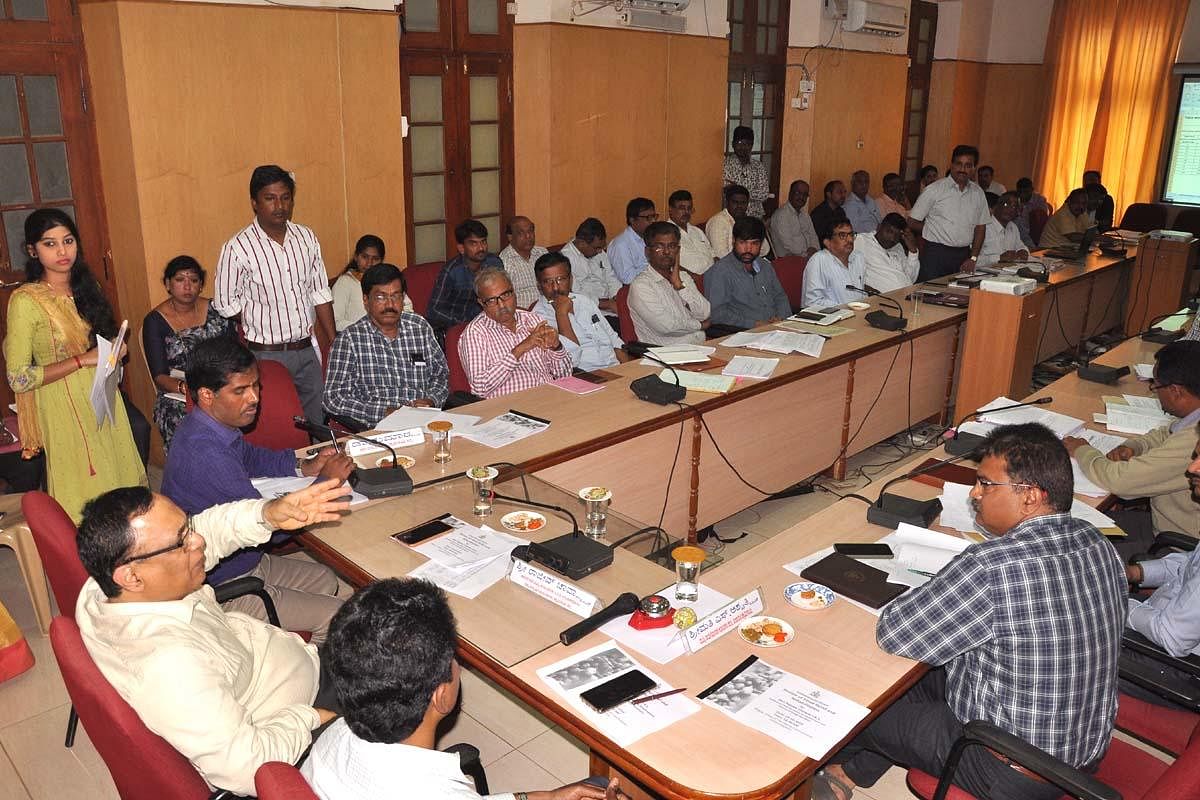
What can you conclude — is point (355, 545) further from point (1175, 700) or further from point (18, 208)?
point (18, 208)

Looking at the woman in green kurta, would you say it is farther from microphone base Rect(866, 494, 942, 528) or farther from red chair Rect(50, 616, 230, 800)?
microphone base Rect(866, 494, 942, 528)

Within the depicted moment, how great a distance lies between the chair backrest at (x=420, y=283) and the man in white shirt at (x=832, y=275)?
237 centimetres

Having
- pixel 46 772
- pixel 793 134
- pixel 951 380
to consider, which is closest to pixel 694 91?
pixel 793 134

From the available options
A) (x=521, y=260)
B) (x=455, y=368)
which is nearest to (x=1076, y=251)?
(x=521, y=260)

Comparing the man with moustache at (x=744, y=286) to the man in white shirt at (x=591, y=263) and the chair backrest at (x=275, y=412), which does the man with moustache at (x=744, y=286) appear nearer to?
the man in white shirt at (x=591, y=263)

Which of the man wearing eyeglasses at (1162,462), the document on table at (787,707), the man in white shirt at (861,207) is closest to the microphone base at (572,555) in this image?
the document on table at (787,707)

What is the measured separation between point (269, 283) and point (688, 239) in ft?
11.8

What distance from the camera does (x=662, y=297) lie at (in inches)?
203

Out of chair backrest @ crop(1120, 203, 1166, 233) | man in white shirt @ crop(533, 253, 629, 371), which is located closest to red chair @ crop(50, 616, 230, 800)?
man in white shirt @ crop(533, 253, 629, 371)

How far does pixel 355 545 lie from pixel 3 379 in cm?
317

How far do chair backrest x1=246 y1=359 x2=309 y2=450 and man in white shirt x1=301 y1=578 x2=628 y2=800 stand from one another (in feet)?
6.84

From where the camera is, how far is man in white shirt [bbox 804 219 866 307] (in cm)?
604

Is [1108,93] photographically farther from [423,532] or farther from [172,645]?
[172,645]

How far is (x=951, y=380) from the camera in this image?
589 centimetres
